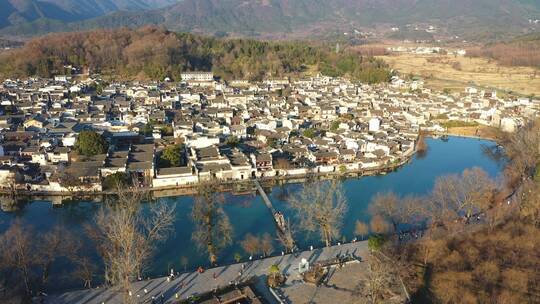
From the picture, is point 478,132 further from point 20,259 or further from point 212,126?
point 20,259

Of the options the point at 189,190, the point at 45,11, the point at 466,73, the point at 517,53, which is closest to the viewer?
the point at 189,190

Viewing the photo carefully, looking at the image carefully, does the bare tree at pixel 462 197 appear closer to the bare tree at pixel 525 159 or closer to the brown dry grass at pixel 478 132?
the bare tree at pixel 525 159

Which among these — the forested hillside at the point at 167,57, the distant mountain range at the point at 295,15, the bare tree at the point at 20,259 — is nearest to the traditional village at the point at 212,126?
the forested hillside at the point at 167,57

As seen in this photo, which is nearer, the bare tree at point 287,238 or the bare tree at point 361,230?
the bare tree at point 287,238

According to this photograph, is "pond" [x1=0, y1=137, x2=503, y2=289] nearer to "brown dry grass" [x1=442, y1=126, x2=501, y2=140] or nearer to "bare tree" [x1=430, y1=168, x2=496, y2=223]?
"bare tree" [x1=430, y1=168, x2=496, y2=223]

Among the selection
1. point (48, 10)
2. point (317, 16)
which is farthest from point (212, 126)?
point (48, 10)
